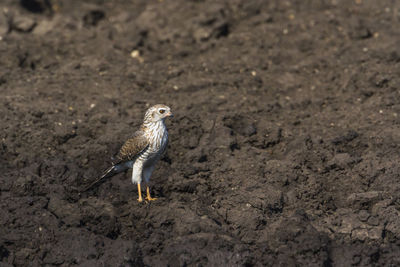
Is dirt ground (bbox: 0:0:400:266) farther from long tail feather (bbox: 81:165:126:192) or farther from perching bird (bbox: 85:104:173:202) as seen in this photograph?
perching bird (bbox: 85:104:173:202)

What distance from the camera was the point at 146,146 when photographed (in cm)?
838

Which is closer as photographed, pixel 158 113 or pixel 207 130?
pixel 158 113

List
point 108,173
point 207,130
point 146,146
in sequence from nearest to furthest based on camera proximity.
Result: point 146,146 → point 108,173 → point 207,130

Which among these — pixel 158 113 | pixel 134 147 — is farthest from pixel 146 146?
pixel 158 113

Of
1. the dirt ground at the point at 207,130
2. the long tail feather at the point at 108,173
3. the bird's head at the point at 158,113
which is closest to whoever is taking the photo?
the dirt ground at the point at 207,130

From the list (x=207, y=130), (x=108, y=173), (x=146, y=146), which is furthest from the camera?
(x=207, y=130)

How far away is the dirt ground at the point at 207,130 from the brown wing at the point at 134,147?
536mm

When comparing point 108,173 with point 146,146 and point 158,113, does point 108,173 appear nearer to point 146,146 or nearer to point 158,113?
point 146,146

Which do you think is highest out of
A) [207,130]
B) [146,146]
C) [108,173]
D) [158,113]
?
[158,113]

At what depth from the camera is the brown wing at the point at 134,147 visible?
329 inches

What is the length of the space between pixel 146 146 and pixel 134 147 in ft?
0.54

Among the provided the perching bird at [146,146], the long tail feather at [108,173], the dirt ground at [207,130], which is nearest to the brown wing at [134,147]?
the perching bird at [146,146]

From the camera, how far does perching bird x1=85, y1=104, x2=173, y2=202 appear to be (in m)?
8.38

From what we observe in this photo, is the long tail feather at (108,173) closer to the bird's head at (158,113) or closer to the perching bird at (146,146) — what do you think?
the perching bird at (146,146)
